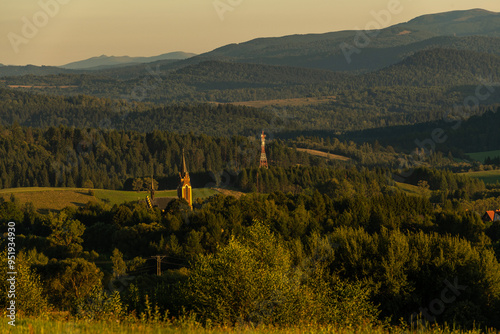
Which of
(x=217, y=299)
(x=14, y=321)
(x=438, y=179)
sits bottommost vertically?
(x=438, y=179)

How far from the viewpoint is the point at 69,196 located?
15050 centimetres

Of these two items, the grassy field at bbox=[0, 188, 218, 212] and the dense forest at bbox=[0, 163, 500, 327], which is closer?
the dense forest at bbox=[0, 163, 500, 327]

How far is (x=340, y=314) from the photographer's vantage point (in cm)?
4041

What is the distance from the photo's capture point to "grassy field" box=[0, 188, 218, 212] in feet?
473

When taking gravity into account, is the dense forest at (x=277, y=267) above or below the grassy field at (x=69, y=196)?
above

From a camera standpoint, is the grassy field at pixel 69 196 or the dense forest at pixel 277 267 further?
the grassy field at pixel 69 196

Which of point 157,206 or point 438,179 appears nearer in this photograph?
point 157,206

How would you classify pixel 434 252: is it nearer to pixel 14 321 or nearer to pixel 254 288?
pixel 254 288

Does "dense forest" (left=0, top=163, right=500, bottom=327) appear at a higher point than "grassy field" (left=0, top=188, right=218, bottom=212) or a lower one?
higher

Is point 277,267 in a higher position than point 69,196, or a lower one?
higher

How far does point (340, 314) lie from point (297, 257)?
14685 millimetres

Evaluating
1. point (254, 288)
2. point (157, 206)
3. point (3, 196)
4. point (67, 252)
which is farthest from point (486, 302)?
point (3, 196)

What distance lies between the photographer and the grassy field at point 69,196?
144 meters

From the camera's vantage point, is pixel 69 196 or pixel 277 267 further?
pixel 69 196
